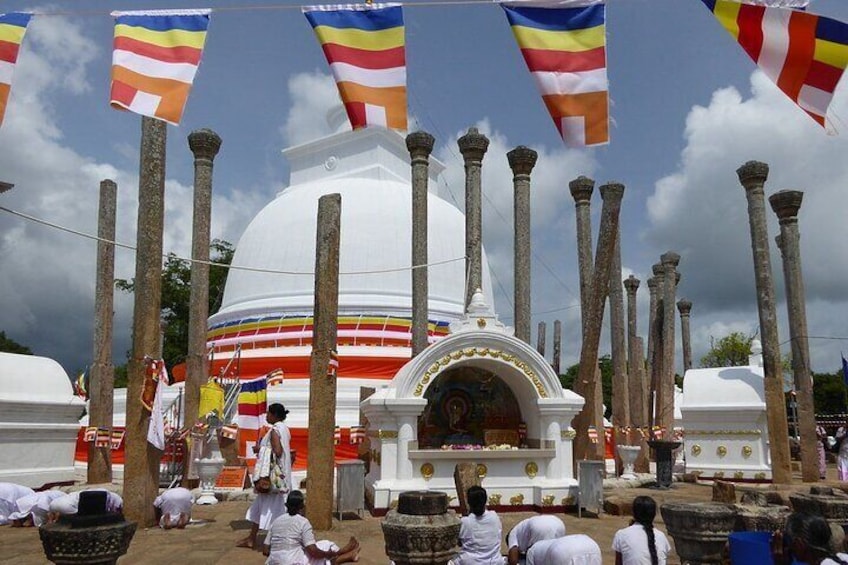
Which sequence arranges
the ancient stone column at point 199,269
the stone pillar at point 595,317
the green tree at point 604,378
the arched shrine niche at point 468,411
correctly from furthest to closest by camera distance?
the green tree at point 604,378 → the ancient stone column at point 199,269 → the stone pillar at point 595,317 → the arched shrine niche at point 468,411

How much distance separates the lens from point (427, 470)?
12.6 meters

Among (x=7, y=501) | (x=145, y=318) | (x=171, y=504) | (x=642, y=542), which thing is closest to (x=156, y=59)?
(x=145, y=318)

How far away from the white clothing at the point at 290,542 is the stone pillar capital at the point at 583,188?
14625 millimetres

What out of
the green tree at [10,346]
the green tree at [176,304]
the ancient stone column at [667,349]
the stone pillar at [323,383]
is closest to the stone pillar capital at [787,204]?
the ancient stone column at [667,349]

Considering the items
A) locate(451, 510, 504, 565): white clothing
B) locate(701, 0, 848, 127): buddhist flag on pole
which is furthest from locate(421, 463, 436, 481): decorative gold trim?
locate(701, 0, 848, 127): buddhist flag on pole

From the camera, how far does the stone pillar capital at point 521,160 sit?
1892 cm

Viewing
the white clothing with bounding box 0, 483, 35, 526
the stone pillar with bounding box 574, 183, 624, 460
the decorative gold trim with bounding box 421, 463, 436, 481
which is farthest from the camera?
the stone pillar with bounding box 574, 183, 624, 460

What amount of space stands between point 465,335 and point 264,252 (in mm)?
14852

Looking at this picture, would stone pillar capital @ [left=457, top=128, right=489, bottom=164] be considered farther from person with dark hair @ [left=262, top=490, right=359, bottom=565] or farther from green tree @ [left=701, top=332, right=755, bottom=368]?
green tree @ [left=701, top=332, right=755, bottom=368]

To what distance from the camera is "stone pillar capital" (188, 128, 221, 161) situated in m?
17.5

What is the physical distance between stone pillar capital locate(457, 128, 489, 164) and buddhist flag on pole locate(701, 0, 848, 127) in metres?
10.5

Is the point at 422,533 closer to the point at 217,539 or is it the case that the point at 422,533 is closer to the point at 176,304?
the point at 217,539

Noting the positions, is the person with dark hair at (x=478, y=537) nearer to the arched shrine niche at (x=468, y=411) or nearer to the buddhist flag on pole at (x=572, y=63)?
the buddhist flag on pole at (x=572, y=63)

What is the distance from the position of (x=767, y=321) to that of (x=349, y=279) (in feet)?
43.1
